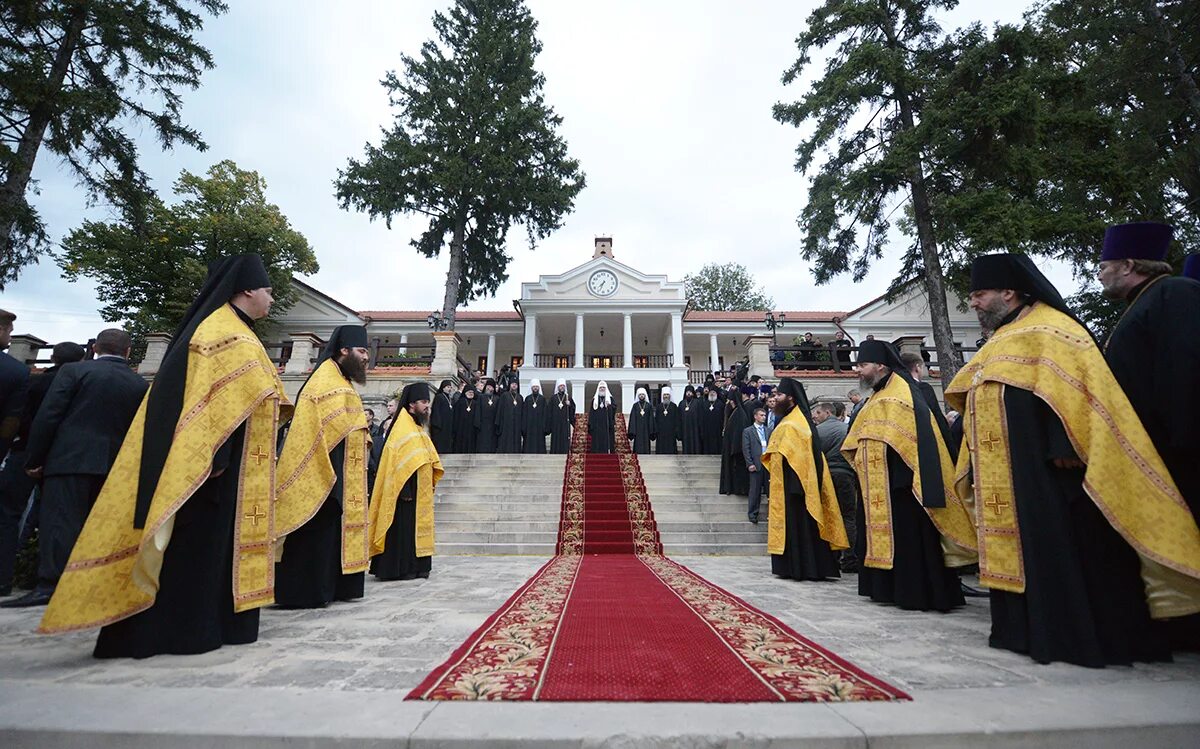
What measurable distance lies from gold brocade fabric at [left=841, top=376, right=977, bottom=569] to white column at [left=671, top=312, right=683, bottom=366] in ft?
75.6

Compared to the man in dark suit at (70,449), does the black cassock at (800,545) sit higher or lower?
lower

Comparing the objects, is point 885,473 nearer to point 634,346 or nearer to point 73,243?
point 634,346

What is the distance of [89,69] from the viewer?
12672mm

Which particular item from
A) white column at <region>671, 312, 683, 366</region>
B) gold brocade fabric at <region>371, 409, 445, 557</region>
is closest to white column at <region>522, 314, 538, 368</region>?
→ white column at <region>671, 312, 683, 366</region>

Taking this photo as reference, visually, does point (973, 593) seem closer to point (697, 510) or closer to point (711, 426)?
point (697, 510)

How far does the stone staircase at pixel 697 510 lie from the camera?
26.7 ft

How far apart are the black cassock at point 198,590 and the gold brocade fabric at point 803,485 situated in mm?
4442

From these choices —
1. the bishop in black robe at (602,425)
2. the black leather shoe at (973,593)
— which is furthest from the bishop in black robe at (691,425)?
the black leather shoe at (973,593)

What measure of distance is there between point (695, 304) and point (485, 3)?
90.0 feet

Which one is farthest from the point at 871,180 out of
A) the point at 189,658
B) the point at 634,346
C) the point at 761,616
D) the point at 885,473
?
the point at 634,346

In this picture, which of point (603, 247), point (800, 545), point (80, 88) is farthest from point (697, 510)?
point (603, 247)

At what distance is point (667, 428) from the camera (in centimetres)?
1400

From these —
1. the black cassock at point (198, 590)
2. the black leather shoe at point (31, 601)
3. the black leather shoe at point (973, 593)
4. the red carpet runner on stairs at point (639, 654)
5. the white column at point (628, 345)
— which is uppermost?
the white column at point (628, 345)

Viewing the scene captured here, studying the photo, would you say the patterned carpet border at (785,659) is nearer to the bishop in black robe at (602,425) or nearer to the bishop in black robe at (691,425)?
the bishop in black robe at (691,425)
